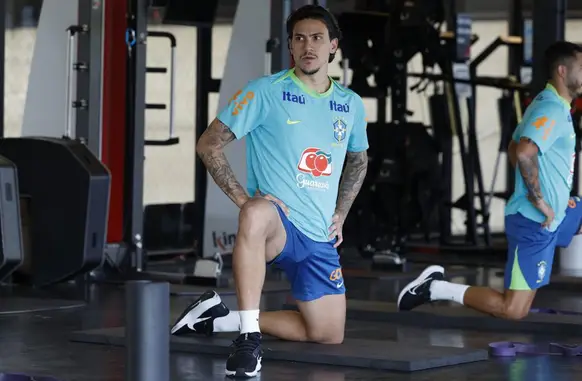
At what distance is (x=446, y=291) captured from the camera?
20.1 ft

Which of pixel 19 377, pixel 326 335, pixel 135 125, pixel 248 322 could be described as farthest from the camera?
pixel 135 125

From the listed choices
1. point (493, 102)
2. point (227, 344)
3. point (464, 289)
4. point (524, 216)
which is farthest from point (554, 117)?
point (493, 102)

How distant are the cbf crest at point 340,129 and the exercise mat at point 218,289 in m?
2.68

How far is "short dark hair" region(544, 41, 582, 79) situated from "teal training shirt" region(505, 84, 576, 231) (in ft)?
0.43

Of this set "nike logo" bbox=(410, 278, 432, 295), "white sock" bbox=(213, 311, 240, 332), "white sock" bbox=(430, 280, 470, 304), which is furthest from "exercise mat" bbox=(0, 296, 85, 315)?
"white sock" bbox=(430, 280, 470, 304)

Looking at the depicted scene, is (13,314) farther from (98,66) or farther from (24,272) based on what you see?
(98,66)

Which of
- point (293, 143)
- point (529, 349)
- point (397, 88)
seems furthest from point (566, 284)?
point (293, 143)

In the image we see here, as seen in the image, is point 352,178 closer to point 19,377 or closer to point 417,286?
point 417,286

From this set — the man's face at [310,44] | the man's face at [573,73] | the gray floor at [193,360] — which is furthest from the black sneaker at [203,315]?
the man's face at [573,73]

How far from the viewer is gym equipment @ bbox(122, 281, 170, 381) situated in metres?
3.42

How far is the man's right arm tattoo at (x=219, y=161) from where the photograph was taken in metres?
4.64

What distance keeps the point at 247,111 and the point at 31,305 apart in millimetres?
2567

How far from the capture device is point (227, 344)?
498 cm

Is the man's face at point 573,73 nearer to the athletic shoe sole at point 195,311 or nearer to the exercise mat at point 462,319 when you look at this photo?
the exercise mat at point 462,319
